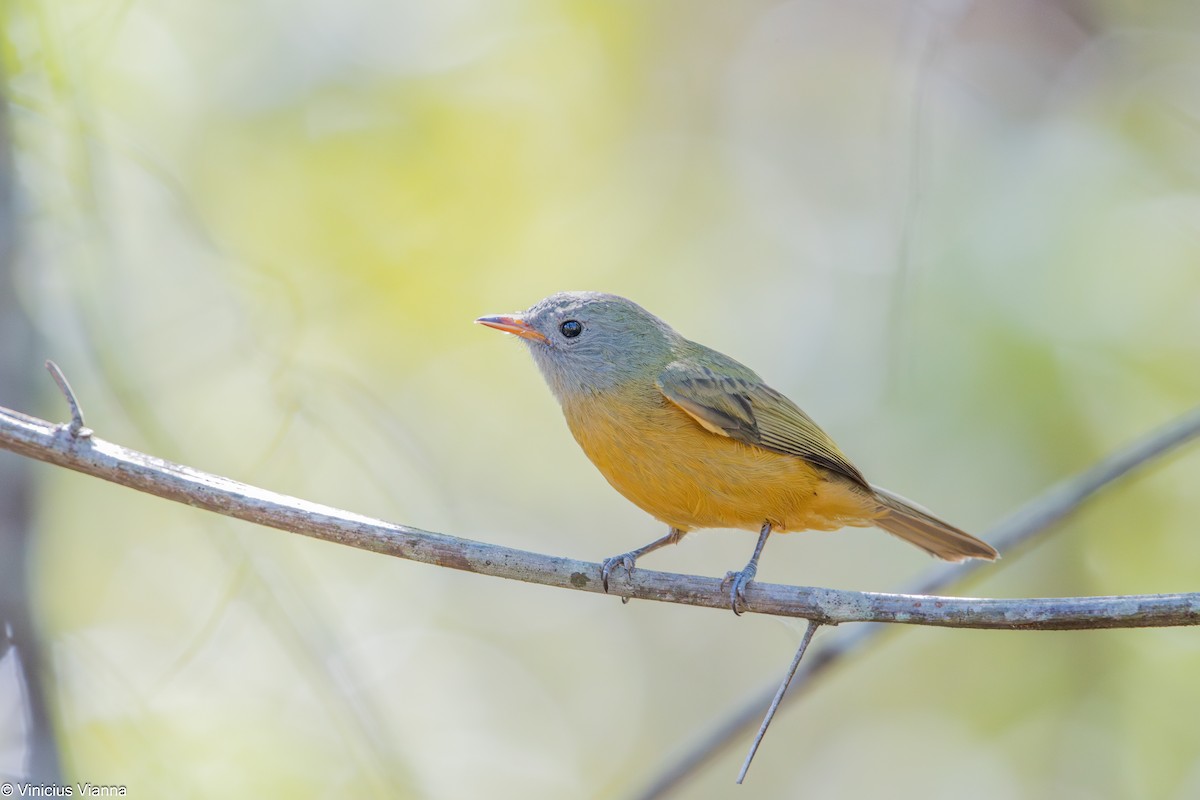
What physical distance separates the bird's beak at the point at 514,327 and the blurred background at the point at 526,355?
2.27ft

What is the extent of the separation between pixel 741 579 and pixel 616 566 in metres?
0.46

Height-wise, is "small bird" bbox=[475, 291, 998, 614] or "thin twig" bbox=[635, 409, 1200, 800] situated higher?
"small bird" bbox=[475, 291, 998, 614]

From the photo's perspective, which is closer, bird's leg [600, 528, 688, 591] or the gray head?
bird's leg [600, 528, 688, 591]

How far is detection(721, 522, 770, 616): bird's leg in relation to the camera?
3221 mm

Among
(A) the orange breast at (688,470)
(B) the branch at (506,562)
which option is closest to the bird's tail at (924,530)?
(A) the orange breast at (688,470)

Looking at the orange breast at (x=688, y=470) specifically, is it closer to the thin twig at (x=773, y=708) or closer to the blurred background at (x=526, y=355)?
the blurred background at (x=526, y=355)

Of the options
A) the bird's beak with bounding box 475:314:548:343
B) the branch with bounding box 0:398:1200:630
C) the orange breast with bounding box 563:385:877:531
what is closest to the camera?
the branch with bounding box 0:398:1200:630

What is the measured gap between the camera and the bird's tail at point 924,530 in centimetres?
447

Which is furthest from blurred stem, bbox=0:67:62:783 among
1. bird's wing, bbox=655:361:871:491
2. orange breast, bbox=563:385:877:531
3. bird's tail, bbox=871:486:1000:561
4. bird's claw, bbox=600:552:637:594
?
bird's tail, bbox=871:486:1000:561

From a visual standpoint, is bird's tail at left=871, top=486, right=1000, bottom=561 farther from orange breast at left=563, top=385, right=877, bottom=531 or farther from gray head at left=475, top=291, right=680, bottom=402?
gray head at left=475, top=291, right=680, bottom=402

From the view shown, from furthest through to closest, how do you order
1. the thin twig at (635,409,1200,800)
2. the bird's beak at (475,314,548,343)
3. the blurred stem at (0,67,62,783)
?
the bird's beak at (475,314,548,343) → the thin twig at (635,409,1200,800) → the blurred stem at (0,67,62,783)

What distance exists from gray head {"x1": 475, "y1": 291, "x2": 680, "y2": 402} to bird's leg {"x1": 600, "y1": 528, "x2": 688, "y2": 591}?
77 centimetres

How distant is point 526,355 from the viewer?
787cm

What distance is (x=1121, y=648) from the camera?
21.7 feet
